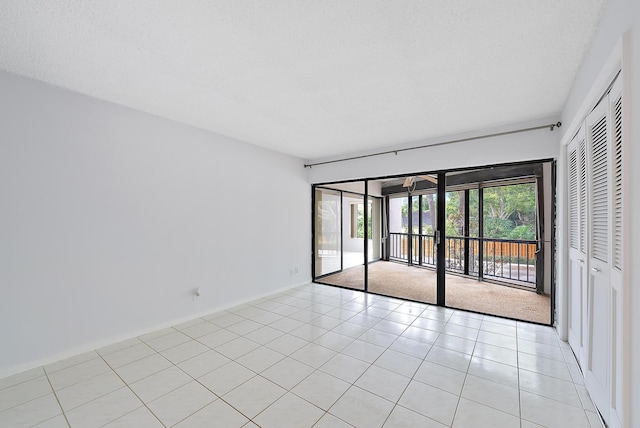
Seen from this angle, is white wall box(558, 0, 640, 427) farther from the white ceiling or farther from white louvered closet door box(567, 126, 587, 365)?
white louvered closet door box(567, 126, 587, 365)

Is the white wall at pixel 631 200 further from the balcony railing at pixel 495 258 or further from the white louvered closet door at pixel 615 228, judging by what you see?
the balcony railing at pixel 495 258

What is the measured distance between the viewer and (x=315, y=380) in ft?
6.97

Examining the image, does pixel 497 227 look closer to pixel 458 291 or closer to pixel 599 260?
pixel 458 291

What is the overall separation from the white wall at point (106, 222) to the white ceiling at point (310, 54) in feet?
1.08

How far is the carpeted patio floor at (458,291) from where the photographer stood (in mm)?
3648

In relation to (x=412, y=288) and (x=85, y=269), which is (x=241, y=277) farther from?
(x=412, y=288)

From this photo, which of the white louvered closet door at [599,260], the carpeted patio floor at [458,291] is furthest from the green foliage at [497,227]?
the white louvered closet door at [599,260]

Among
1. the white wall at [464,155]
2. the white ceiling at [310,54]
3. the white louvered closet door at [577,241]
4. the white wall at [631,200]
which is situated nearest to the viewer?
the white wall at [631,200]

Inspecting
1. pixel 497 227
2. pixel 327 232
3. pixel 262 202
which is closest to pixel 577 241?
pixel 497 227

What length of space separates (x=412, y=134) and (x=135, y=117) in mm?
3499

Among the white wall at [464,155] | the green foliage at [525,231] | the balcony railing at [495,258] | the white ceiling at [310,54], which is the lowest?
the balcony railing at [495,258]

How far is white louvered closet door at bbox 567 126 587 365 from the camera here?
84.0 inches

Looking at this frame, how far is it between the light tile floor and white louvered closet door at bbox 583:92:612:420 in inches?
9.3

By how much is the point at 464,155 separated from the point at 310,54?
2690mm
